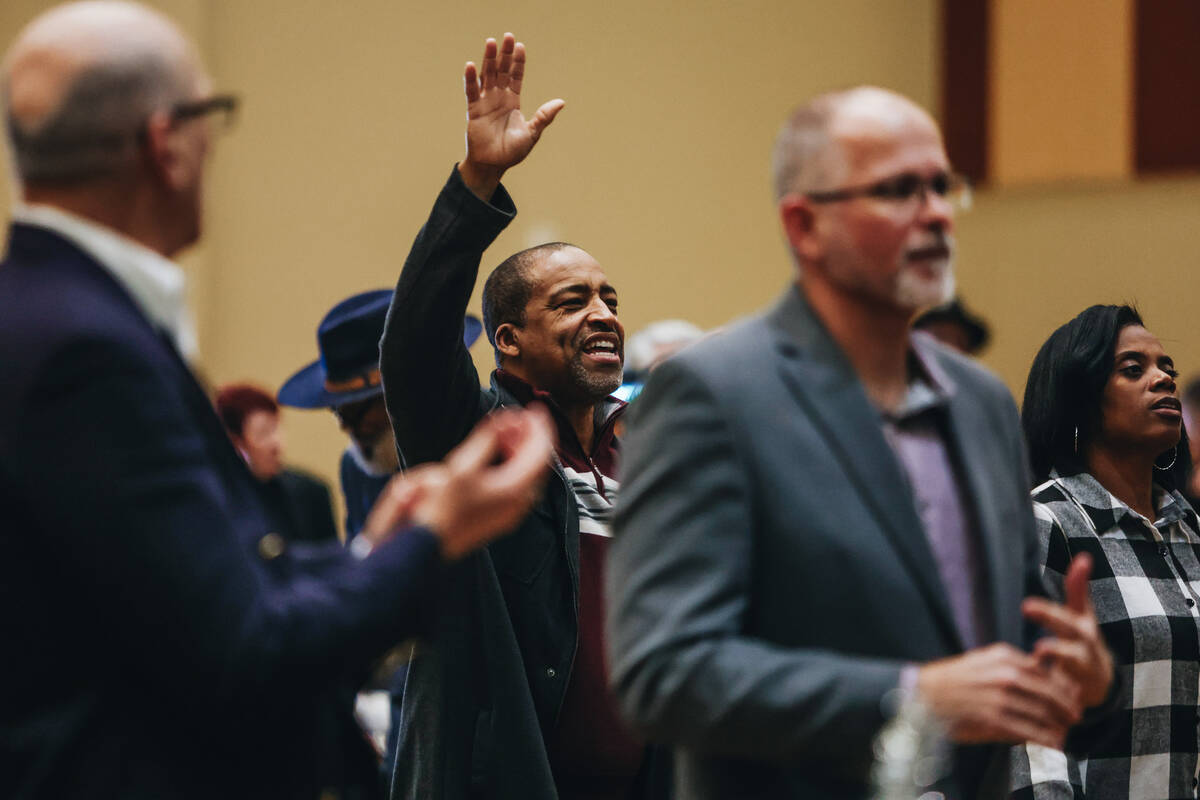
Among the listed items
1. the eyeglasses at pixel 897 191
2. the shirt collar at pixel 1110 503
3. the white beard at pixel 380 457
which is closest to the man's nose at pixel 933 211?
the eyeglasses at pixel 897 191

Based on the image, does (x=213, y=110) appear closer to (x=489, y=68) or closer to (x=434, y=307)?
(x=434, y=307)

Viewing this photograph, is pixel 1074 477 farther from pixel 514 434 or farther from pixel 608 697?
pixel 514 434

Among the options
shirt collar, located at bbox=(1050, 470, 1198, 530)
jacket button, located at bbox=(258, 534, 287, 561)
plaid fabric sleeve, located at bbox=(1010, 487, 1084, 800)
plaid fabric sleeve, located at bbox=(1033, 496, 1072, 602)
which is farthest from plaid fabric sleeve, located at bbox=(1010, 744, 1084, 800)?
jacket button, located at bbox=(258, 534, 287, 561)

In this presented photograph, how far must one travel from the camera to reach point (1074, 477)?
9.45ft

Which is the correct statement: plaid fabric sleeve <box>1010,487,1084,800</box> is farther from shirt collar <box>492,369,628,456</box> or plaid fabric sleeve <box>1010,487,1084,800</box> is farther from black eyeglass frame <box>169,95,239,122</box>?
black eyeglass frame <box>169,95,239,122</box>

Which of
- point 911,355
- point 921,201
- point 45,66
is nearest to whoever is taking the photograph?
point 45,66

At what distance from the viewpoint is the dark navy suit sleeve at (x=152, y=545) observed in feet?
4.01

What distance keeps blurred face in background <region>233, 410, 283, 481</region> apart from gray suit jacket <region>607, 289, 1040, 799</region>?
373 centimetres

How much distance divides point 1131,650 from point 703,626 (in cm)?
151

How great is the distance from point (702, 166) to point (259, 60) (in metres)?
2.09

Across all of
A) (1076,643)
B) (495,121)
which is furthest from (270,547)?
(495,121)

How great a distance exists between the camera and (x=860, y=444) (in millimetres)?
1513

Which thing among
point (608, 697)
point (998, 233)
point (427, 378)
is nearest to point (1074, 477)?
point (608, 697)

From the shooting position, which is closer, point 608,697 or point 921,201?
point 921,201
